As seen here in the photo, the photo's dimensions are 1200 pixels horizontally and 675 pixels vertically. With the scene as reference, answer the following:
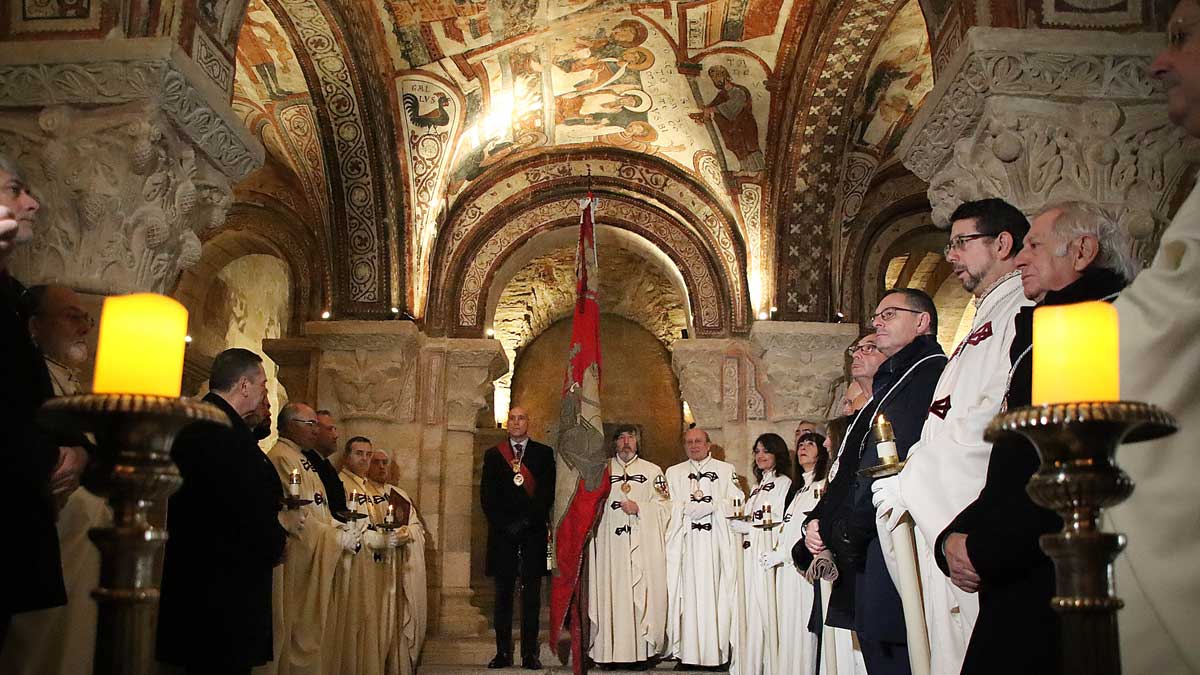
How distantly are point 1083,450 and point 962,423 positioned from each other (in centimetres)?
132

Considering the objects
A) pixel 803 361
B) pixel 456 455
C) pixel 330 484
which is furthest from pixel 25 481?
pixel 803 361

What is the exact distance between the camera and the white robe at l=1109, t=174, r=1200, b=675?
159cm

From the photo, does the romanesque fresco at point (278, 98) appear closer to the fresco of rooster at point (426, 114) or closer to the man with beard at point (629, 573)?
the fresco of rooster at point (426, 114)

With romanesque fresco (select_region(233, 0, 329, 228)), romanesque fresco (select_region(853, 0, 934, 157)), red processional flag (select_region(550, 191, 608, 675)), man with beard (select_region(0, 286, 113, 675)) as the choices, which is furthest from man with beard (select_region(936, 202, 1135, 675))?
romanesque fresco (select_region(233, 0, 329, 228))

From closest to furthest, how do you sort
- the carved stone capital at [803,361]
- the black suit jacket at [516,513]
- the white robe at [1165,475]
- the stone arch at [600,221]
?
the white robe at [1165,475] < the black suit jacket at [516,513] < the carved stone capital at [803,361] < the stone arch at [600,221]

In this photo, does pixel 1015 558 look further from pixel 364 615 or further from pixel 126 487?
pixel 364 615

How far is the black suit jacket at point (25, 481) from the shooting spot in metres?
2.28

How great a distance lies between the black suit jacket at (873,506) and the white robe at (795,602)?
8.44 ft

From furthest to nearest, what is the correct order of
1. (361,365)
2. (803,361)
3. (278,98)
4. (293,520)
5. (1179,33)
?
(803,361)
(361,365)
(278,98)
(293,520)
(1179,33)

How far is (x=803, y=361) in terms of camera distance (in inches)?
385

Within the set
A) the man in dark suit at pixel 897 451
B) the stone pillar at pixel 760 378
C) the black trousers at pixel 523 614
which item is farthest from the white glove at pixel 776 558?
the stone pillar at pixel 760 378

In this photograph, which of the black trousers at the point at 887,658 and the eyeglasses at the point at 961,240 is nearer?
the eyeglasses at the point at 961,240

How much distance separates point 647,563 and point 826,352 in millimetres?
2884

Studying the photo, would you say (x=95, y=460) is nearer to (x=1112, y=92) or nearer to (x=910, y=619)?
(x=910, y=619)
